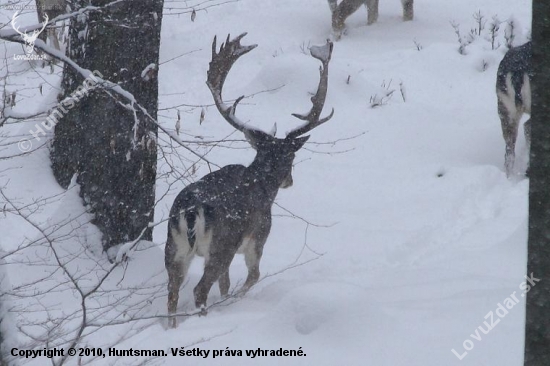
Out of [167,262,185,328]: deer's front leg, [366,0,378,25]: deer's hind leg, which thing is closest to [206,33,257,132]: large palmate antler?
[167,262,185,328]: deer's front leg

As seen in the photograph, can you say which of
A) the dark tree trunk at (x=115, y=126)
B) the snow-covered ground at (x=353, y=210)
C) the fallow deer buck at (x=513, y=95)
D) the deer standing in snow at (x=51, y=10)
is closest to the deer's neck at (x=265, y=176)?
the snow-covered ground at (x=353, y=210)

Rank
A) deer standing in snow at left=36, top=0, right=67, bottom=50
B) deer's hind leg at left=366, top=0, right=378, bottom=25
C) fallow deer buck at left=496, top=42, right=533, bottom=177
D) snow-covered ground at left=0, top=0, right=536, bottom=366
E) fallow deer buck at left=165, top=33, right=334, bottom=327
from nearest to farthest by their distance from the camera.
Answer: snow-covered ground at left=0, top=0, right=536, bottom=366
fallow deer buck at left=165, top=33, right=334, bottom=327
fallow deer buck at left=496, top=42, right=533, bottom=177
deer standing in snow at left=36, top=0, right=67, bottom=50
deer's hind leg at left=366, top=0, right=378, bottom=25

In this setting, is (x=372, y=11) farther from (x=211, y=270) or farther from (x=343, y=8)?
(x=211, y=270)

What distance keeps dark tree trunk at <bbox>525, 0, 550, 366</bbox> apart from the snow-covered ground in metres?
1.91

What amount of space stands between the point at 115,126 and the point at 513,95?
4.58m

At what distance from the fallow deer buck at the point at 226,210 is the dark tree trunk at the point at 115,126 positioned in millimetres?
633

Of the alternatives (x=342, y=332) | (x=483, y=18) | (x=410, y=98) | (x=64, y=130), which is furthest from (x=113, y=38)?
(x=483, y=18)

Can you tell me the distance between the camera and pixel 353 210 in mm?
8797

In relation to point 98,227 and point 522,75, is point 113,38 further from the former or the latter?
point 522,75

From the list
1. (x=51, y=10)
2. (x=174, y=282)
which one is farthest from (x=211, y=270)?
(x=51, y=10)

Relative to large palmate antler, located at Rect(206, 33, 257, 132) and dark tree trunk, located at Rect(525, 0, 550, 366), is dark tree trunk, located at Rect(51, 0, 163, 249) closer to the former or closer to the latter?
large palmate antler, located at Rect(206, 33, 257, 132)

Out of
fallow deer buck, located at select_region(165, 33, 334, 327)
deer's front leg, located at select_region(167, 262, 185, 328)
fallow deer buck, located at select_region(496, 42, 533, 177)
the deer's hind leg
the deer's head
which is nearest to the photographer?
fallow deer buck, located at select_region(165, 33, 334, 327)

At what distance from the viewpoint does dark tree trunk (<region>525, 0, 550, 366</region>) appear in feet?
10.2

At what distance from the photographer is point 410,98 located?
11500 millimetres
